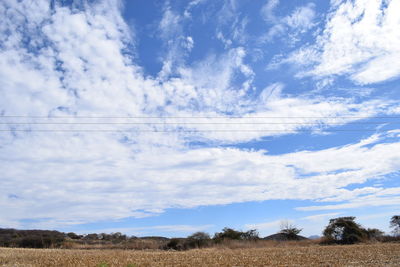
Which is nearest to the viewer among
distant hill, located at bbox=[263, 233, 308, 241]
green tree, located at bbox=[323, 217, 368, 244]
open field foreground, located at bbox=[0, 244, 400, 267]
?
open field foreground, located at bbox=[0, 244, 400, 267]

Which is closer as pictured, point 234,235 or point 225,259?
point 225,259

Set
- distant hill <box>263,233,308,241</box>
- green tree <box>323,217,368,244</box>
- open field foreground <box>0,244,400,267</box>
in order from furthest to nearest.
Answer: distant hill <box>263,233,308,241</box> → green tree <box>323,217,368,244</box> → open field foreground <box>0,244,400,267</box>

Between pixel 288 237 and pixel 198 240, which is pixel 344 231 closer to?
pixel 288 237

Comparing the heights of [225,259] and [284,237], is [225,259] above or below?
below

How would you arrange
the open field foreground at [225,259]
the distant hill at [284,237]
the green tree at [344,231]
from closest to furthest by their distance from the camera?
1. the open field foreground at [225,259]
2. the green tree at [344,231]
3. the distant hill at [284,237]

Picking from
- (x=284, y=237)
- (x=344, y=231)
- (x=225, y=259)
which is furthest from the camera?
(x=284, y=237)

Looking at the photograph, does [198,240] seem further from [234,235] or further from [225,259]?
[225,259]

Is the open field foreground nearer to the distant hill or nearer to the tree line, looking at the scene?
the tree line

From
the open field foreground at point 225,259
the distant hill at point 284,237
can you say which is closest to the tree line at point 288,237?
the distant hill at point 284,237

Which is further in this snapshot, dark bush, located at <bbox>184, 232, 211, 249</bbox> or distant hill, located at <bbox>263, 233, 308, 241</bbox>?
distant hill, located at <bbox>263, 233, 308, 241</bbox>

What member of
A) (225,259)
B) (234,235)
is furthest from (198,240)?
(225,259)

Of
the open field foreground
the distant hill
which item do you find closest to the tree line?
the distant hill

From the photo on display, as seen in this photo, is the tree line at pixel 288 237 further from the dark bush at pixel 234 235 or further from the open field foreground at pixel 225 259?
the open field foreground at pixel 225 259

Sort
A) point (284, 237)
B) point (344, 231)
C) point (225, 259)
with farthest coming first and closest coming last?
point (284, 237), point (344, 231), point (225, 259)
